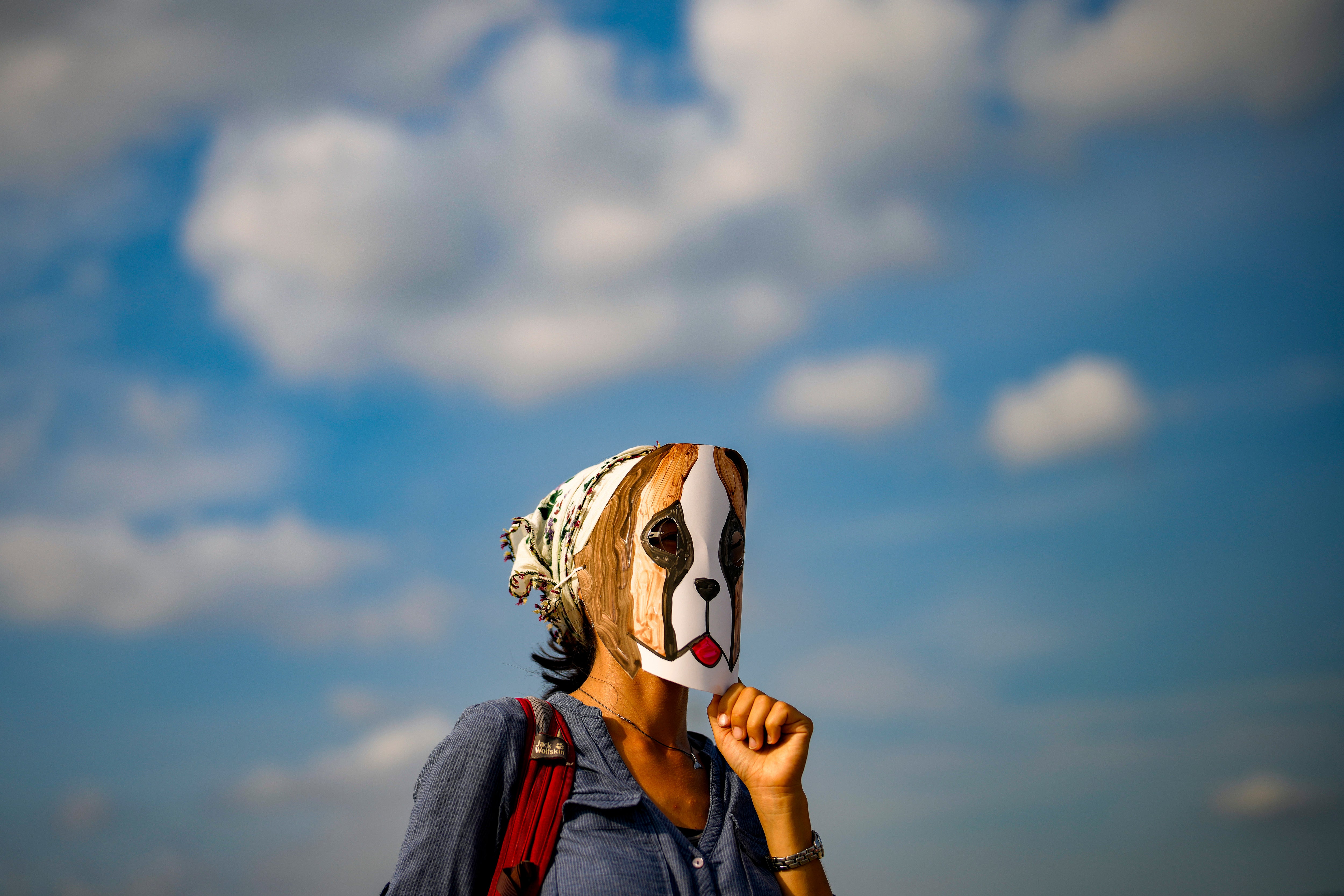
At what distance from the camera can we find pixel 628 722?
16.9 ft

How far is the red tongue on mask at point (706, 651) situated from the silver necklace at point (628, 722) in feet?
1.69

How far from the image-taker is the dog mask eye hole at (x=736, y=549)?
5246 millimetres

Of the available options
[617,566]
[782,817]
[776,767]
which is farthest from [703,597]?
[782,817]

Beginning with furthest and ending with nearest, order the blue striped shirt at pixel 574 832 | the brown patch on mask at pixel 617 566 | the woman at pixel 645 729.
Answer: the brown patch on mask at pixel 617 566, the woman at pixel 645 729, the blue striped shirt at pixel 574 832

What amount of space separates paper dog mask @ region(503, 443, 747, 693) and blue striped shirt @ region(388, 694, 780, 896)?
0.50 metres

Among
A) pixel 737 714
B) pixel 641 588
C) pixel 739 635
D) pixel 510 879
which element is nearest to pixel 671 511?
pixel 641 588

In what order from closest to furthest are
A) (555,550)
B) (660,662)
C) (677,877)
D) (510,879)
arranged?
1. (510,879)
2. (677,877)
3. (660,662)
4. (555,550)

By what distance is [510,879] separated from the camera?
4277 millimetres

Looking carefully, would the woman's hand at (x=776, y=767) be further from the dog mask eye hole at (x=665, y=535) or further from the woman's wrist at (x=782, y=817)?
the dog mask eye hole at (x=665, y=535)

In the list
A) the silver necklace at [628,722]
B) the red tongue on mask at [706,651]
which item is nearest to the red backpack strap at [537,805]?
the silver necklace at [628,722]

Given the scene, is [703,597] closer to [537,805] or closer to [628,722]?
[628,722]

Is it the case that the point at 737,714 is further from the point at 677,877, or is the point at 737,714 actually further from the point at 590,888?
the point at 590,888

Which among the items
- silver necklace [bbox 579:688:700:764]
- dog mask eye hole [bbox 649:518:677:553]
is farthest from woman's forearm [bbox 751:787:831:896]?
dog mask eye hole [bbox 649:518:677:553]

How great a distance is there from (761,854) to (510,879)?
143 cm
